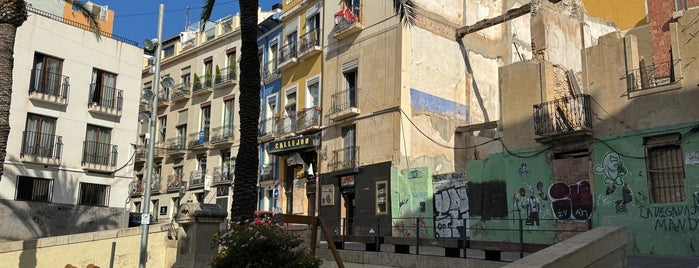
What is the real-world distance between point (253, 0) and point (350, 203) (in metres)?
15.9

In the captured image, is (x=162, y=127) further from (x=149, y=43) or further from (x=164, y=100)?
(x=149, y=43)

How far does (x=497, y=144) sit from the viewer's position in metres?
28.9

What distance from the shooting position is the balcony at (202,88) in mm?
39009

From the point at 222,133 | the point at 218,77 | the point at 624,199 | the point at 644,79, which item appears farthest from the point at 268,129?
the point at 644,79

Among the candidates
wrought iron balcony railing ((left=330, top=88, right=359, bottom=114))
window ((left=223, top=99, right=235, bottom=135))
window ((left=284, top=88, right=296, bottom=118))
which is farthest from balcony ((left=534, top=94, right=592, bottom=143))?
window ((left=223, top=99, right=235, bottom=135))

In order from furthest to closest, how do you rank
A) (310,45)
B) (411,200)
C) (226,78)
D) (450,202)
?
(226,78), (310,45), (411,200), (450,202)

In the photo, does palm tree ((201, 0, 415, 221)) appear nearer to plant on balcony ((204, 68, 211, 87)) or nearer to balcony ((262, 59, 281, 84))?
balcony ((262, 59, 281, 84))

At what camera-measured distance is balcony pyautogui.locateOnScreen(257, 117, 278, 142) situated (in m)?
33.8

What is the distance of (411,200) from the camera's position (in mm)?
25234

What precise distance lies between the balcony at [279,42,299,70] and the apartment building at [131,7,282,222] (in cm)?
426

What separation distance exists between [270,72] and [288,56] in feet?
8.00

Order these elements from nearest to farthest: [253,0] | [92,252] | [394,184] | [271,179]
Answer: [253,0] < [92,252] < [394,184] < [271,179]

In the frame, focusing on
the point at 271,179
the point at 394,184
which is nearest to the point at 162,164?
the point at 271,179

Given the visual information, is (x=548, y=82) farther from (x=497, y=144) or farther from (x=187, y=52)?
(x=187, y=52)
